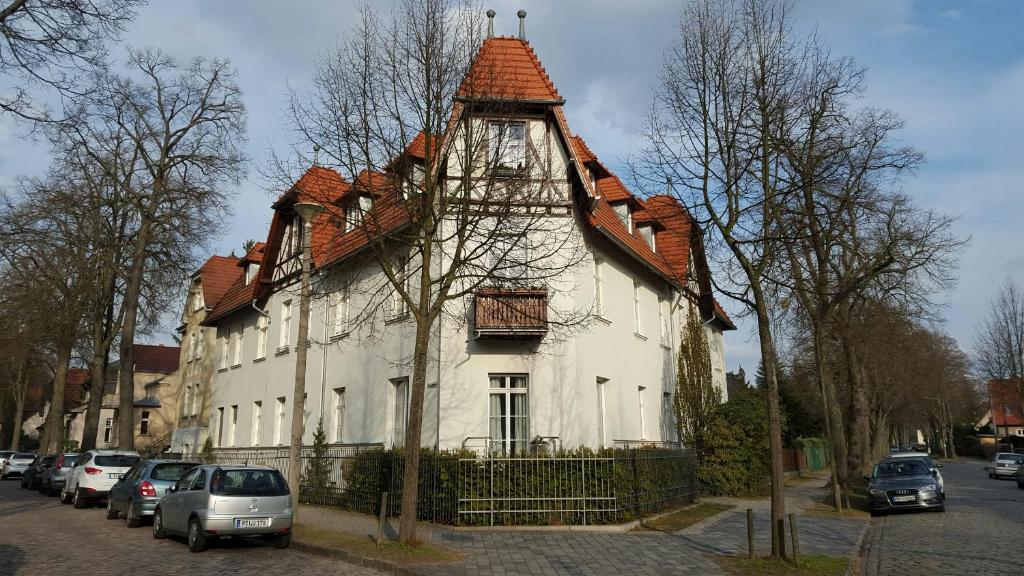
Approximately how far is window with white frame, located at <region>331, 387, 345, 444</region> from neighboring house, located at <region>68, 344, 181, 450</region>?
29.8 m

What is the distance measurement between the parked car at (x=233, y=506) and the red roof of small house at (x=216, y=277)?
23621mm

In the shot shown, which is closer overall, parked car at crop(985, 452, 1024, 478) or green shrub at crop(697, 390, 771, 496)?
green shrub at crop(697, 390, 771, 496)

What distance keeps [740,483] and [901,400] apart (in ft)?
129

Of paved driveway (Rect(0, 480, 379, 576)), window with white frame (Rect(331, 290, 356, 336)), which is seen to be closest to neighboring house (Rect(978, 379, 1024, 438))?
window with white frame (Rect(331, 290, 356, 336))

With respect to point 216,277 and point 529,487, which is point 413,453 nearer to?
point 529,487

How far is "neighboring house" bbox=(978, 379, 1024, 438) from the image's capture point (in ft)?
183

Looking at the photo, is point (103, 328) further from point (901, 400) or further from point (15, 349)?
point (901, 400)

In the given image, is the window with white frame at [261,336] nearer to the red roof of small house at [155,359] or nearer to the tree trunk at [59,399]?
the tree trunk at [59,399]

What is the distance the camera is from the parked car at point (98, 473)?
20.4m

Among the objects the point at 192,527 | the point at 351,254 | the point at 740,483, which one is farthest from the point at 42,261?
the point at 740,483

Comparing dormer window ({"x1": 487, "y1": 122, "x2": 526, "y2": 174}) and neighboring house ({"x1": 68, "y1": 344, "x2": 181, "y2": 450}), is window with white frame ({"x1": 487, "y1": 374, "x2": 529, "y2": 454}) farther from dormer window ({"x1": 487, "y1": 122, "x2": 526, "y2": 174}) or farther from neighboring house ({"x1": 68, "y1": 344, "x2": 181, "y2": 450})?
neighboring house ({"x1": 68, "y1": 344, "x2": 181, "y2": 450})

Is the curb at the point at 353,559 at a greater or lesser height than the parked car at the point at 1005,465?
lesser

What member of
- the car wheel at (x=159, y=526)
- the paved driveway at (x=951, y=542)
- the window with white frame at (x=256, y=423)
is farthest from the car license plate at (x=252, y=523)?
the window with white frame at (x=256, y=423)

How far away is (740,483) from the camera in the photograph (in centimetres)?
2288
